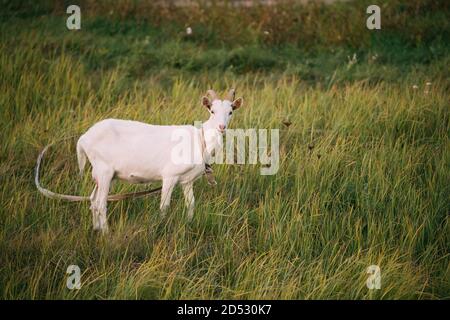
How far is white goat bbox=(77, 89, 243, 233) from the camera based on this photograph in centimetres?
484

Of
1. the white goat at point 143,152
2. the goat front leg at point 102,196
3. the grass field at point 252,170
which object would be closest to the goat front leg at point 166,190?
the white goat at point 143,152

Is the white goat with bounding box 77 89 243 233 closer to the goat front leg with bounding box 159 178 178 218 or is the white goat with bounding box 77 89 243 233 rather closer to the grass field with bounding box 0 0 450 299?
the goat front leg with bounding box 159 178 178 218

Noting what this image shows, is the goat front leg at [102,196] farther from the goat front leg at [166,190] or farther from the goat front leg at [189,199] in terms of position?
the goat front leg at [189,199]

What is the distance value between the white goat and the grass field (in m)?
0.34

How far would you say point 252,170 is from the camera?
19.3ft

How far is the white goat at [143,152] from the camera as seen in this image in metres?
4.84

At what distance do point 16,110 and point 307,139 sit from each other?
2910 mm

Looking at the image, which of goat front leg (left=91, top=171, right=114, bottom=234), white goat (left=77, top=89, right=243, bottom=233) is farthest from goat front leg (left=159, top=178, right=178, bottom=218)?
goat front leg (left=91, top=171, right=114, bottom=234)

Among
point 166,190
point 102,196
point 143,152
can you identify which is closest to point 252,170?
point 166,190

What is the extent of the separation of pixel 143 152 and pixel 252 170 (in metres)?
1.33

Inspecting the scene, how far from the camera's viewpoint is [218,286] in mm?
4566

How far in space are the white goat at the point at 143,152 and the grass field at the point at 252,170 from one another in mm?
340
